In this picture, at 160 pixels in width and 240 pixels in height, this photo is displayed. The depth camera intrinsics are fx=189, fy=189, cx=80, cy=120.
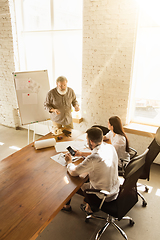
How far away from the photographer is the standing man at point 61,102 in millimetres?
3127

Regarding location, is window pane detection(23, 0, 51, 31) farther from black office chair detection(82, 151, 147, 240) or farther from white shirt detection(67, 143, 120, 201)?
black office chair detection(82, 151, 147, 240)

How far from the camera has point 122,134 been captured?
2488mm

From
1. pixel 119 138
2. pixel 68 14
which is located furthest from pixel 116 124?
pixel 68 14

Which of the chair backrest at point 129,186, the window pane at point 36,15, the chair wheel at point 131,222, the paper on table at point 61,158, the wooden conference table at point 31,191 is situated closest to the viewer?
the wooden conference table at point 31,191

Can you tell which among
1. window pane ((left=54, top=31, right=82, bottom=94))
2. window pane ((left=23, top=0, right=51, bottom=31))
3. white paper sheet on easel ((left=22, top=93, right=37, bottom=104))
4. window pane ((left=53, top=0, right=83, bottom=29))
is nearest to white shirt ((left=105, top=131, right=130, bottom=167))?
white paper sheet on easel ((left=22, top=93, right=37, bottom=104))

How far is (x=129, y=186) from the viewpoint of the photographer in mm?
1854

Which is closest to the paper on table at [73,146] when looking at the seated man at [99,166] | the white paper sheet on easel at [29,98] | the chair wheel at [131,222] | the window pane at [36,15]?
the seated man at [99,166]

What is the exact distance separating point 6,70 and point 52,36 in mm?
1485

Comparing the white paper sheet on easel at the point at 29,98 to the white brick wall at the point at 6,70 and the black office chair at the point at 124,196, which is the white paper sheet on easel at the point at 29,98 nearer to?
the white brick wall at the point at 6,70

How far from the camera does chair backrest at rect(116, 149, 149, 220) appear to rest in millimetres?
1717

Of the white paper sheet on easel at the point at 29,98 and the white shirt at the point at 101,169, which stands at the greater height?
the white paper sheet on easel at the point at 29,98

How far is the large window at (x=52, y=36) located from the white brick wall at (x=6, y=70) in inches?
8.6

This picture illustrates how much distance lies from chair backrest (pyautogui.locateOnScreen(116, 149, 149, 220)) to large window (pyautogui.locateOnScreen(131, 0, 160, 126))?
192cm

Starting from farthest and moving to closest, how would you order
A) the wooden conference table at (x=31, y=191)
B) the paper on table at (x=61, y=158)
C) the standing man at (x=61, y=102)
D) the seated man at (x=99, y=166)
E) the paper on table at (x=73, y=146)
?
the standing man at (x=61, y=102), the paper on table at (x=73, y=146), the paper on table at (x=61, y=158), the seated man at (x=99, y=166), the wooden conference table at (x=31, y=191)
